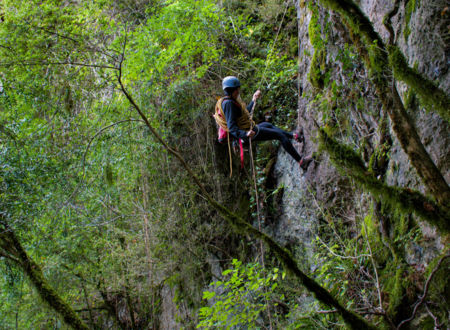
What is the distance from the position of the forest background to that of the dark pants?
29cm

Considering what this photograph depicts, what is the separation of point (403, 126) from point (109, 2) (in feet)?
20.8

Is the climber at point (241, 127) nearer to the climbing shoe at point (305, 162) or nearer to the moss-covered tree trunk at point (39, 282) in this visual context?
the climbing shoe at point (305, 162)

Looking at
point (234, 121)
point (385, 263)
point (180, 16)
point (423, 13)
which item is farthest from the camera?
point (180, 16)

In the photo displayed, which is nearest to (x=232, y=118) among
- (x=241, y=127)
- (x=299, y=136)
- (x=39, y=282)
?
(x=241, y=127)

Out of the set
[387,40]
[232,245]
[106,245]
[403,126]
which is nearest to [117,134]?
[106,245]

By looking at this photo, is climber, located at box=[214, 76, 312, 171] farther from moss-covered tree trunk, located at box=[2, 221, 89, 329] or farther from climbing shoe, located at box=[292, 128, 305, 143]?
moss-covered tree trunk, located at box=[2, 221, 89, 329]

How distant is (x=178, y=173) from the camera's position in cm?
642

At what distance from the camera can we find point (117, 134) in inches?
225

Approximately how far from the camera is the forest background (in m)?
3.60

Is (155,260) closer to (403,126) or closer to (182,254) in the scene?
(182,254)

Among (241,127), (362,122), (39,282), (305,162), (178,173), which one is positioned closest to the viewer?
(362,122)

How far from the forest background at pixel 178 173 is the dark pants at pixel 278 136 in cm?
29

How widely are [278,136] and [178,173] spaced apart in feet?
7.62

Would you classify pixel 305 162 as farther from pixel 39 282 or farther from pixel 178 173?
pixel 39 282
